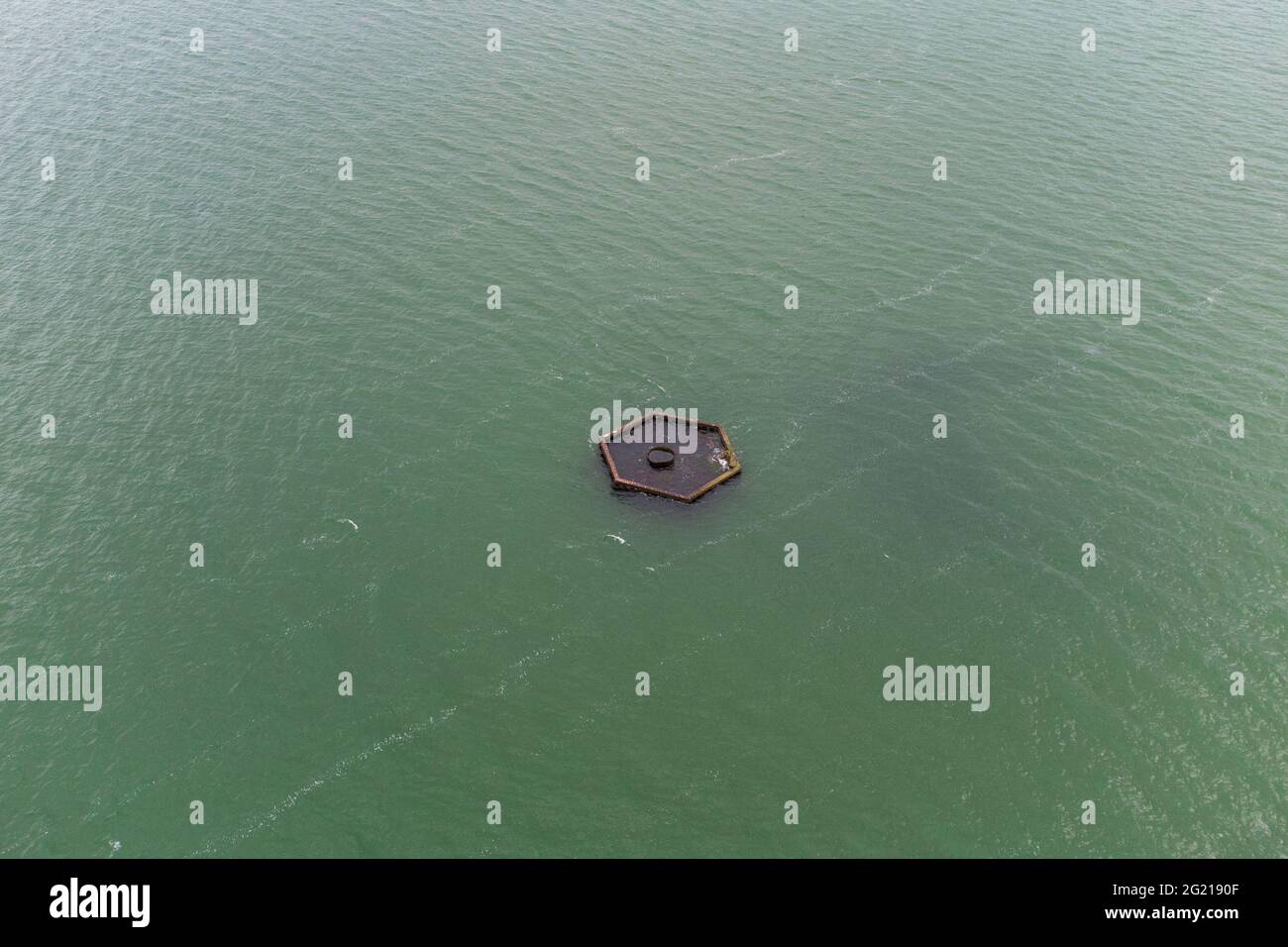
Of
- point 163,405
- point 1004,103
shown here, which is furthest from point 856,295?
point 163,405

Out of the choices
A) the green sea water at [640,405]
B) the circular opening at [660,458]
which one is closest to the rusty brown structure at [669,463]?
the circular opening at [660,458]

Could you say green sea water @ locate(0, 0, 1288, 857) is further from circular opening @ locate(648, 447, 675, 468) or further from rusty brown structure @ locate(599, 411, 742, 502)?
circular opening @ locate(648, 447, 675, 468)

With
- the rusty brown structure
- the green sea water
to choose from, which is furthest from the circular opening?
the green sea water

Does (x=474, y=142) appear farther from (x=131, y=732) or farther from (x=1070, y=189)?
(x=131, y=732)

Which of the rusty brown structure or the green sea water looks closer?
the green sea water

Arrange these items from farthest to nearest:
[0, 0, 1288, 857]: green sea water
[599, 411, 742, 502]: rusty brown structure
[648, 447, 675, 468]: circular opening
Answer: [648, 447, 675, 468]: circular opening < [599, 411, 742, 502]: rusty brown structure < [0, 0, 1288, 857]: green sea water

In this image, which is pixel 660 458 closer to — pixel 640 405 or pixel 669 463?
pixel 669 463
